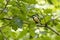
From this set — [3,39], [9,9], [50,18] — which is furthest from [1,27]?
[50,18]

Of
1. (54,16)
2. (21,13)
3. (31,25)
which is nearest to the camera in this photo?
(21,13)

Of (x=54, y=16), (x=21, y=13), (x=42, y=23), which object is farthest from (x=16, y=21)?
(x=54, y=16)

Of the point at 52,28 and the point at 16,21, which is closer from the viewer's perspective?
the point at 16,21

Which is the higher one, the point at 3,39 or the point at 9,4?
the point at 9,4

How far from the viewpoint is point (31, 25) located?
1113 mm

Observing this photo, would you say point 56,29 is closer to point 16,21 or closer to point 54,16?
point 54,16

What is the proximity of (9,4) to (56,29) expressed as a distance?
0.37m

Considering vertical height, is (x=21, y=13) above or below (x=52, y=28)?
above

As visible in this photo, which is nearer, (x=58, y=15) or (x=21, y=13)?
(x=21, y=13)

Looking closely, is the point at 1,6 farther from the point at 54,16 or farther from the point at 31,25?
the point at 54,16

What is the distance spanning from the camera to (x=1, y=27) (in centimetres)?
120

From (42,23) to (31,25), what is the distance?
0.07 metres

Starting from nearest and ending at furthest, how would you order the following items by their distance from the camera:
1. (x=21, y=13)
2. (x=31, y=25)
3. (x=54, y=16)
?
(x=21, y=13) < (x=31, y=25) < (x=54, y=16)

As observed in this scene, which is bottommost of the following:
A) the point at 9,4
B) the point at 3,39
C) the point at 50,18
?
the point at 3,39
